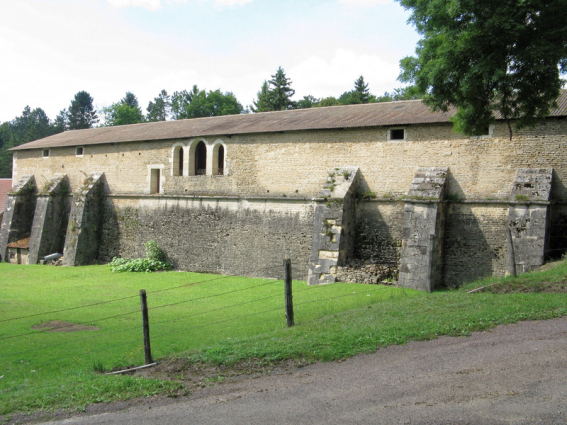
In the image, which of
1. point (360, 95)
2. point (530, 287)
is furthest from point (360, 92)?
point (530, 287)

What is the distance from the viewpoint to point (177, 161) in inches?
933

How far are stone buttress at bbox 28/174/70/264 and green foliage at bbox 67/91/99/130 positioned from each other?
162 feet

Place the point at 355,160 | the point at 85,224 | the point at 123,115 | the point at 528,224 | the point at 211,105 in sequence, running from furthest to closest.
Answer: the point at 123,115 < the point at 211,105 < the point at 85,224 < the point at 355,160 < the point at 528,224

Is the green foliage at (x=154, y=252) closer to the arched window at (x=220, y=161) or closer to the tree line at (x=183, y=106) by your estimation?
the arched window at (x=220, y=161)

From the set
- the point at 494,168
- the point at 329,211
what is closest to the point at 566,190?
the point at 494,168

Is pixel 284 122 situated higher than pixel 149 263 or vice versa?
pixel 284 122

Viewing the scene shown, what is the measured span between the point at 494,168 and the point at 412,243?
3787 millimetres

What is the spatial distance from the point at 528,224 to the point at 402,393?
1048 centimetres

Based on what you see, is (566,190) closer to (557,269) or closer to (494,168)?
(494,168)

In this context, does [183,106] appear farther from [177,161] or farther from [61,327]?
[61,327]

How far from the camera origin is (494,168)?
15938 mm

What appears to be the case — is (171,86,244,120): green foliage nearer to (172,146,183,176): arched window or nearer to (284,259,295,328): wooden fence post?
(172,146,183,176): arched window

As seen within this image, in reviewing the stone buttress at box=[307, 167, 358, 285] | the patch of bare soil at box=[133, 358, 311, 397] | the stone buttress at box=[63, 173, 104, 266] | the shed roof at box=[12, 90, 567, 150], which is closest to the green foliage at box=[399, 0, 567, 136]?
the shed roof at box=[12, 90, 567, 150]

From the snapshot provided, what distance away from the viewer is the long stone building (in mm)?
15344
